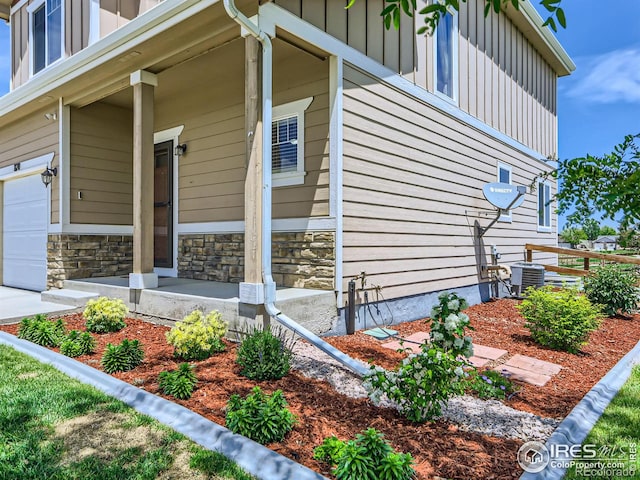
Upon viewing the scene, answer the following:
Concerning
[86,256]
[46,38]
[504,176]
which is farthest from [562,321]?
[46,38]

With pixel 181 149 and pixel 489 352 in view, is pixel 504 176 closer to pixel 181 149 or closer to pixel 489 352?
pixel 489 352

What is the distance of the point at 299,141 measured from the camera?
17.0 ft

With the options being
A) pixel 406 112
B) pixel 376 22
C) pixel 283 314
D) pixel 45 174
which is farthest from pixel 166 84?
pixel 283 314

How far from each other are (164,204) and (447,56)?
5399 mm

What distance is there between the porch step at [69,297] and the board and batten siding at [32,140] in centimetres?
130

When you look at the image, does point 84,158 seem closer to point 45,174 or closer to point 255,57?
point 45,174

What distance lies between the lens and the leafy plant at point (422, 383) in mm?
2525

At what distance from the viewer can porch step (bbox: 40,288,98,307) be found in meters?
5.84

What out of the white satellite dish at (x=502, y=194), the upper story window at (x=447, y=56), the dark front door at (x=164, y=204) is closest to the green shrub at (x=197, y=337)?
the dark front door at (x=164, y=204)

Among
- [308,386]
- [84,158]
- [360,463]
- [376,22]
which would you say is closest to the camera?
[360,463]

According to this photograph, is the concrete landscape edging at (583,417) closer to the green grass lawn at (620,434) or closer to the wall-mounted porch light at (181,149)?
the green grass lawn at (620,434)

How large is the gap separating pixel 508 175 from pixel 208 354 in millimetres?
7655

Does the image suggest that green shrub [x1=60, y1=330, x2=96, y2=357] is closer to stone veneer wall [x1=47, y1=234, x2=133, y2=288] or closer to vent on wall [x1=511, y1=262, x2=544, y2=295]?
stone veneer wall [x1=47, y1=234, x2=133, y2=288]

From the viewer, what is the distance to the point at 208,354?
387 cm
